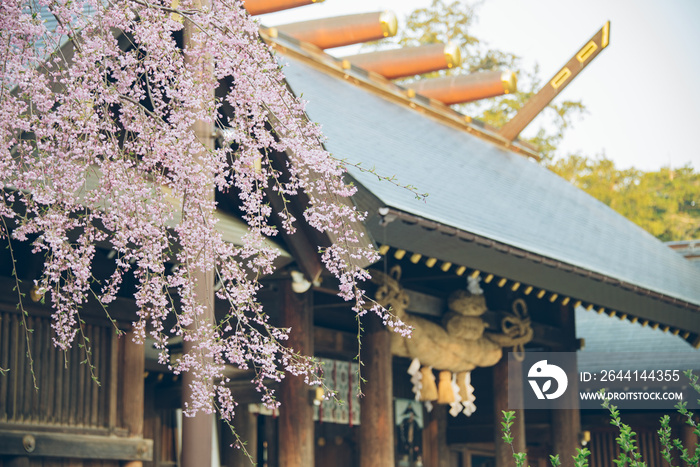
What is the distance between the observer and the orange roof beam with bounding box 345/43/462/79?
1087 cm

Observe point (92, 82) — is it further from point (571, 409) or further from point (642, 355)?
point (642, 355)

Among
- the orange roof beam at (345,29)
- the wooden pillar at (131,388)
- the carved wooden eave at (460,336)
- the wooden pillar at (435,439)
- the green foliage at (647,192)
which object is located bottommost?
the wooden pillar at (435,439)

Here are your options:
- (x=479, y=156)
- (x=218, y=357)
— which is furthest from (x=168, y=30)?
(x=479, y=156)

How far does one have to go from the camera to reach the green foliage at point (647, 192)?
68.9ft

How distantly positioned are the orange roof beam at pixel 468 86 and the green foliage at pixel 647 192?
929 centimetres

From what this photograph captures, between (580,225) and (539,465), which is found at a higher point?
(580,225)

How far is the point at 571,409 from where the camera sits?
10180 mm

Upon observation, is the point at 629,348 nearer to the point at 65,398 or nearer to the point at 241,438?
the point at 241,438

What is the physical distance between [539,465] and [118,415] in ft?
25.6

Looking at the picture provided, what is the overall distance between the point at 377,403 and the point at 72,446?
9.40 feet

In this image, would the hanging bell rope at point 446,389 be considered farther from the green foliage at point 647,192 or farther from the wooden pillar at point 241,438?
the green foliage at point 647,192

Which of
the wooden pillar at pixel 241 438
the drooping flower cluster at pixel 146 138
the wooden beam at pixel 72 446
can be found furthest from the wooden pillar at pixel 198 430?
the wooden pillar at pixel 241 438

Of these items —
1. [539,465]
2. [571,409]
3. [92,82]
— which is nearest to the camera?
[92,82]

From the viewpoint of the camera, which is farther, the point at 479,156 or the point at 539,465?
the point at 539,465
